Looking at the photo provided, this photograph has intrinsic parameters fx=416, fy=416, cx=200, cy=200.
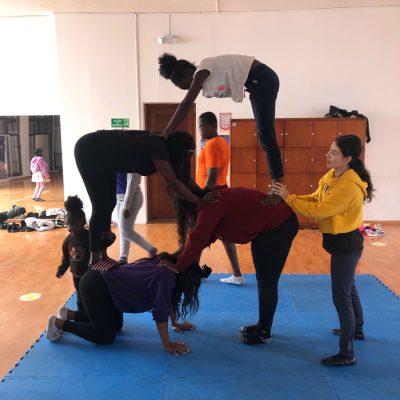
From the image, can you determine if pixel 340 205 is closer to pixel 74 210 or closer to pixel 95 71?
pixel 74 210

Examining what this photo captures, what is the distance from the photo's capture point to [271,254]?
267 centimetres

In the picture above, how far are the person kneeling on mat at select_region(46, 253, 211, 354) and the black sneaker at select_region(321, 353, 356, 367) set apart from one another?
92 cm

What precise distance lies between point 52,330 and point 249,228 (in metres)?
1.58

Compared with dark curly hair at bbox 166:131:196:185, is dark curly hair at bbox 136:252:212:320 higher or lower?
lower

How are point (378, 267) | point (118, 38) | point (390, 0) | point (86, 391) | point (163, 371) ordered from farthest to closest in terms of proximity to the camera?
point (118, 38), point (390, 0), point (378, 267), point (163, 371), point (86, 391)

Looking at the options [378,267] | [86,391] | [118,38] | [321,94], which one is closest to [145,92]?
[118,38]

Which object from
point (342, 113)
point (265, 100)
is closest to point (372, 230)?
point (342, 113)

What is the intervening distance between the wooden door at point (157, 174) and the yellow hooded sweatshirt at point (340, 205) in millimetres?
5194

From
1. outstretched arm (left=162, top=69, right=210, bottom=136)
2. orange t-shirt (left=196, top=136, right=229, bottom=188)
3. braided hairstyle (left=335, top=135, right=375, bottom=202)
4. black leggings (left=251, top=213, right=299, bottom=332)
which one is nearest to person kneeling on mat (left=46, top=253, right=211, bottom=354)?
black leggings (left=251, top=213, right=299, bottom=332)

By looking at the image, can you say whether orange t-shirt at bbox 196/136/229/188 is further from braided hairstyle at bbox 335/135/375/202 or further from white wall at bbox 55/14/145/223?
white wall at bbox 55/14/145/223

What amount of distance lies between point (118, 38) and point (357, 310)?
615cm

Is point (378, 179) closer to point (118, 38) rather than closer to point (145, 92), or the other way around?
point (145, 92)

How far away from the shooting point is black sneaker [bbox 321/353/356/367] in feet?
8.56

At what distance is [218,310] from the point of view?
138 inches
